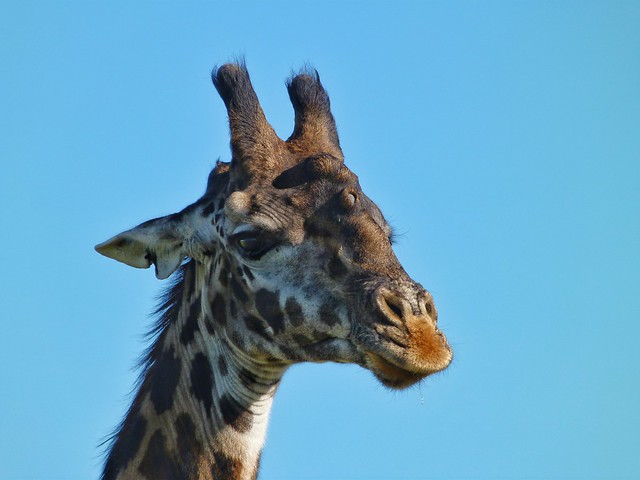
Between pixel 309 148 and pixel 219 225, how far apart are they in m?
1.15

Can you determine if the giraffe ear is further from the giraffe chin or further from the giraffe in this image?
the giraffe chin

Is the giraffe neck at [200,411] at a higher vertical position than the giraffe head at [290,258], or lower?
lower

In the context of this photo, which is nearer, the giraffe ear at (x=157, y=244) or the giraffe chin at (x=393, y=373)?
the giraffe chin at (x=393, y=373)

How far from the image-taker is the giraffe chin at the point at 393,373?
771 centimetres

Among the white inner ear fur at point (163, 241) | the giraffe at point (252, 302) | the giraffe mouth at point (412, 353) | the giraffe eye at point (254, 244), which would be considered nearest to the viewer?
the giraffe mouth at point (412, 353)

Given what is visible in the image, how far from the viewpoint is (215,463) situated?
8.61 meters

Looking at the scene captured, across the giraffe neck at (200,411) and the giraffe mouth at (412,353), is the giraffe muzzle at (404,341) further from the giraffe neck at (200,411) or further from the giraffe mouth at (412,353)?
the giraffe neck at (200,411)

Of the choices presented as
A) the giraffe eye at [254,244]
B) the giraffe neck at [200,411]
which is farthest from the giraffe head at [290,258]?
the giraffe neck at [200,411]

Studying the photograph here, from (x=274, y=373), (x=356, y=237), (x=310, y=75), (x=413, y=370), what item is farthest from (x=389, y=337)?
(x=310, y=75)

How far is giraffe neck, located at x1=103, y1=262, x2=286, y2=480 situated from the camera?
28.4 ft

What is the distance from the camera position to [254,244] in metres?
8.66

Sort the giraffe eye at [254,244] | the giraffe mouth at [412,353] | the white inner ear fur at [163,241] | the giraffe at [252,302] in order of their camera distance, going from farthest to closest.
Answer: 1. the white inner ear fur at [163,241]
2. the giraffe eye at [254,244]
3. the giraffe at [252,302]
4. the giraffe mouth at [412,353]

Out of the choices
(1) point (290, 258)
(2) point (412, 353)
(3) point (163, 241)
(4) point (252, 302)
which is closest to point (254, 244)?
(1) point (290, 258)

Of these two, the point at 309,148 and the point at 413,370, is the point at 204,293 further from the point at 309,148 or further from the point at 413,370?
the point at 413,370
